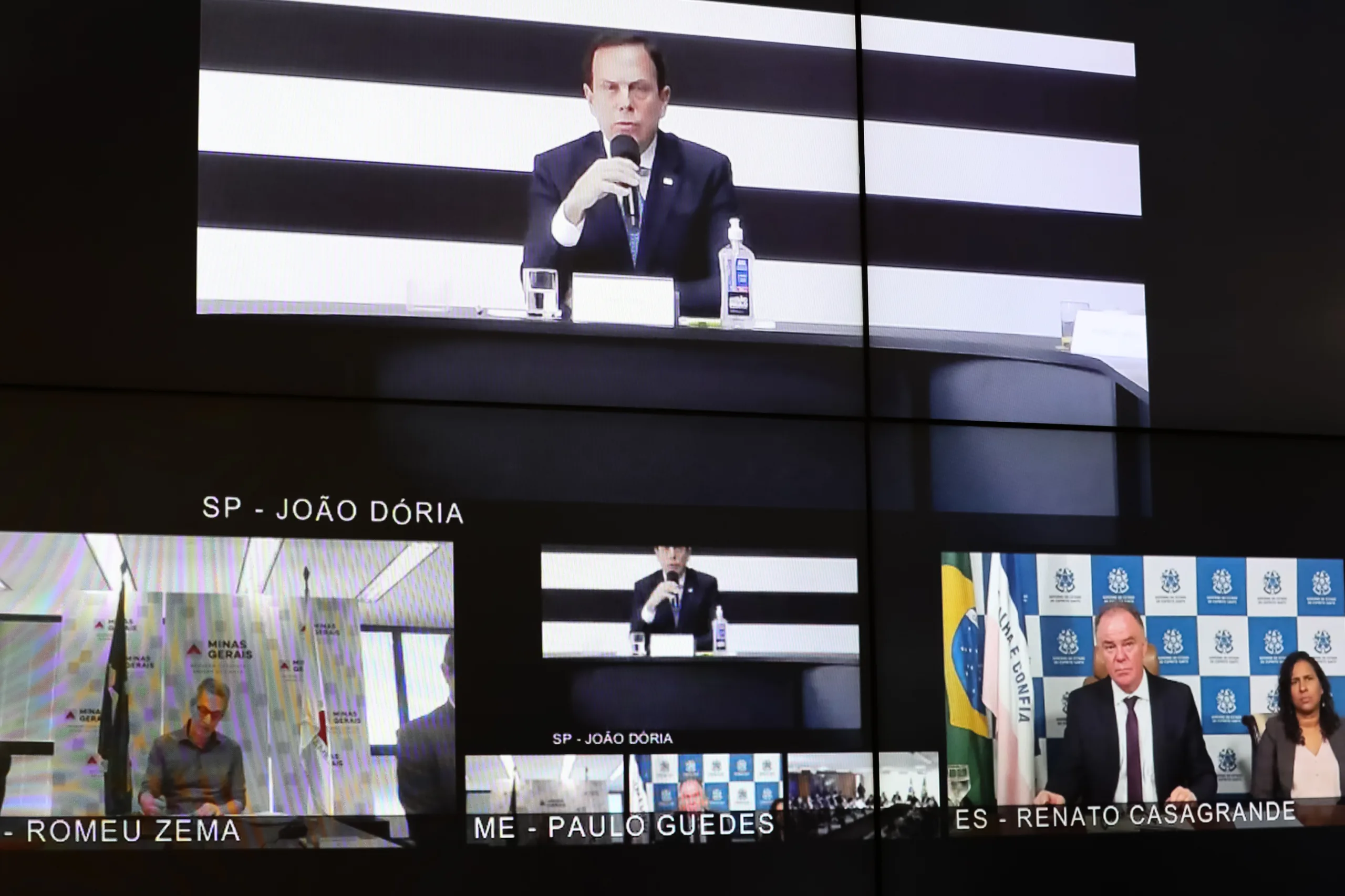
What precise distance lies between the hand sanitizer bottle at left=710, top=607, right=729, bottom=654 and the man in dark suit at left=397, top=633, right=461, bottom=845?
50cm

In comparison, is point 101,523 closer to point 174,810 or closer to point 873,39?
point 174,810

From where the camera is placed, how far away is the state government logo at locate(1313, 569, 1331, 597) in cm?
294

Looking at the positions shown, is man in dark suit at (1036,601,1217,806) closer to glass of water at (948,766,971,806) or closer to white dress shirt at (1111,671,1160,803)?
white dress shirt at (1111,671,1160,803)

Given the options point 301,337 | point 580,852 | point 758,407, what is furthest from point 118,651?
point 758,407

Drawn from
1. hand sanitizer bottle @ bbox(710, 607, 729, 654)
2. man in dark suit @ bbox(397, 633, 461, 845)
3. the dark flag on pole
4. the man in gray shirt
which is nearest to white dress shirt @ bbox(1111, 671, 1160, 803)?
→ hand sanitizer bottle @ bbox(710, 607, 729, 654)

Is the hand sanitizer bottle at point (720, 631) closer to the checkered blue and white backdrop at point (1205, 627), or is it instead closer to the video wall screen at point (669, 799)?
the video wall screen at point (669, 799)

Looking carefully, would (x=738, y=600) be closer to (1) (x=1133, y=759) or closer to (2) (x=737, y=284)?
(2) (x=737, y=284)

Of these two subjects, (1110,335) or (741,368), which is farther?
(1110,335)

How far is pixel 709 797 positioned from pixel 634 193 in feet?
3.78

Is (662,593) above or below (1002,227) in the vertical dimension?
below

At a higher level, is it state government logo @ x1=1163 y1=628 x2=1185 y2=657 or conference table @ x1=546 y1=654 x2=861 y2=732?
state government logo @ x1=1163 y1=628 x2=1185 y2=657

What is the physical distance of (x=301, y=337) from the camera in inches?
101

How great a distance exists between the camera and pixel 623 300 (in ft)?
8.91

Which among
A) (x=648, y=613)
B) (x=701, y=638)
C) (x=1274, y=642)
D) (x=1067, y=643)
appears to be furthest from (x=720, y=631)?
(x=1274, y=642)
